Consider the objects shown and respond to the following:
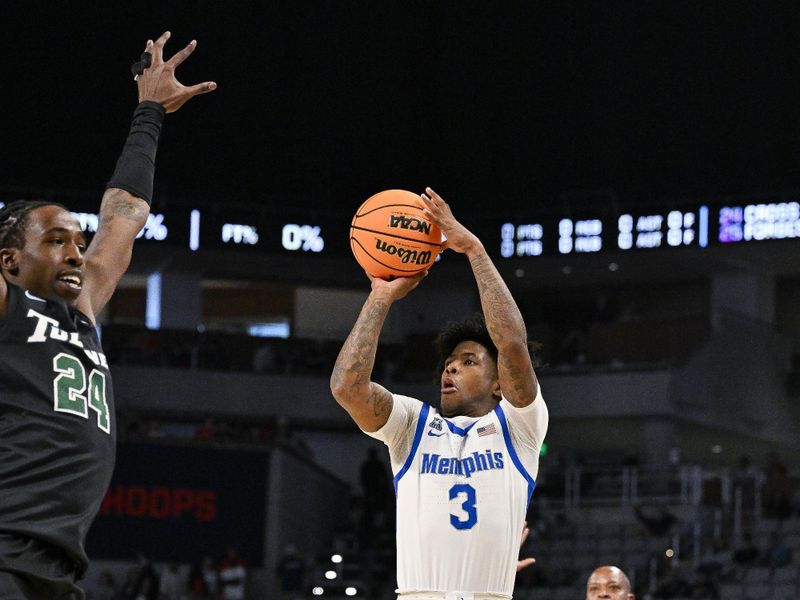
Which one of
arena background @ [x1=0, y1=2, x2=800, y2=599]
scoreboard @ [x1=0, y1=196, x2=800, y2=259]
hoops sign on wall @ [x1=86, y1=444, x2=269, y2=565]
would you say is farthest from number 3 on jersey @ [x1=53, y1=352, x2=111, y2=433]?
scoreboard @ [x1=0, y1=196, x2=800, y2=259]

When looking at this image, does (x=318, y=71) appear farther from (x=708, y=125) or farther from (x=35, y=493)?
(x=35, y=493)

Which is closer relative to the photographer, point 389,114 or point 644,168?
point 644,168

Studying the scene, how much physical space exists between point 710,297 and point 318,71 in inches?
391

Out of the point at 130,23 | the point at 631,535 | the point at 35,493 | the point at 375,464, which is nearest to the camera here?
the point at 35,493

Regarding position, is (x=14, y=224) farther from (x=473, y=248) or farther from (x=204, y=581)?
(x=204, y=581)

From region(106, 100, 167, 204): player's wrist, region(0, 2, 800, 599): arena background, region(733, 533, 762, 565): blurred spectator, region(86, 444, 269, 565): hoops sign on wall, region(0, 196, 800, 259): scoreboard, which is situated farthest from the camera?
region(0, 2, 800, 599): arena background

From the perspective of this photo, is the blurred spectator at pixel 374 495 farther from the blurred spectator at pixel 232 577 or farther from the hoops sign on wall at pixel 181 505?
the blurred spectator at pixel 232 577

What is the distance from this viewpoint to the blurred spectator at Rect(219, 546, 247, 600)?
21.4 meters

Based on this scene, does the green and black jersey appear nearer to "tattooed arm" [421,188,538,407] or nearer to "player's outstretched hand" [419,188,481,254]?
"tattooed arm" [421,188,538,407]

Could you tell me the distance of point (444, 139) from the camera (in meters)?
30.1

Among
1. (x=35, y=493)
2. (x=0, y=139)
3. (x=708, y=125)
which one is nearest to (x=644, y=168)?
(x=708, y=125)

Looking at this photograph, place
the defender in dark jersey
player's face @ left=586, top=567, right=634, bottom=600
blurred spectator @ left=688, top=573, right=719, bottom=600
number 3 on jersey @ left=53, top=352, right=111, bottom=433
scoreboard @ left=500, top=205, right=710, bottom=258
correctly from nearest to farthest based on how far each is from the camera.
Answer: the defender in dark jersey < number 3 on jersey @ left=53, top=352, right=111, bottom=433 < player's face @ left=586, top=567, right=634, bottom=600 < blurred spectator @ left=688, top=573, right=719, bottom=600 < scoreboard @ left=500, top=205, right=710, bottom=258

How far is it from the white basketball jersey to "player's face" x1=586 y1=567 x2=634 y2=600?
2469 millimetres

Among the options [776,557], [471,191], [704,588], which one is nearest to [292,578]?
[704,588]
